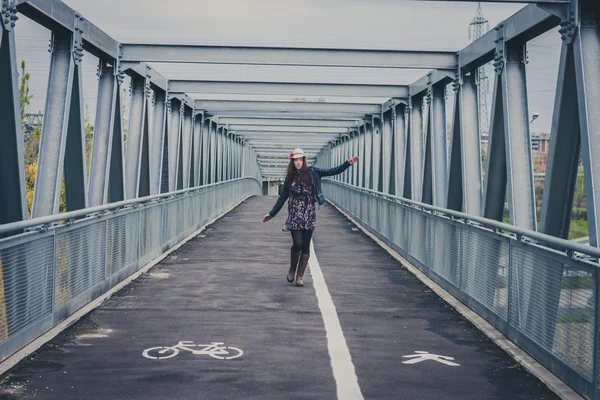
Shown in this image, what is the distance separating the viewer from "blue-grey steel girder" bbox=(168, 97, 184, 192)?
24141 millimetres

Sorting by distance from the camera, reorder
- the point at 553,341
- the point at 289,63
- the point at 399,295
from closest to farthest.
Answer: the point at 553,341
the point at 399,295
the point at 289,63

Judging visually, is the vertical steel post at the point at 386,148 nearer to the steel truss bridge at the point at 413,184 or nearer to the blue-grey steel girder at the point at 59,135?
the steel truss bridge at the point at 413,184

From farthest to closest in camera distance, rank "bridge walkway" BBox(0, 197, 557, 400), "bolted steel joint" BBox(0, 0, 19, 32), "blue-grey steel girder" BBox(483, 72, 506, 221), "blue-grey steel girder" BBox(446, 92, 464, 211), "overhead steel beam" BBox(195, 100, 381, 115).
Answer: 1. "overhead steel beam" BBox(195, 100, 381, 115)
2. "blue-grey steel girder" BBox(446, 92, 464, 211)
3. "blue-grey steel girder" BBox(483, 72, 506, 221)
4. "bolted steel joint" BBox(0, 0, 19, 32)
5. "bridge walkway" BBox(0, 197, 557, 400)

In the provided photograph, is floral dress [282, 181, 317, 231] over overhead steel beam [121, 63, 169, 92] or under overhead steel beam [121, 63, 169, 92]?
under

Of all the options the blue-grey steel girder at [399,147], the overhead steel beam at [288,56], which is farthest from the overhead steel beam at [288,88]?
the overhead steel beam at [288,56]

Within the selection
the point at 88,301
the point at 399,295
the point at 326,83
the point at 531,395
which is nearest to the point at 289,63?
the point at 326,83

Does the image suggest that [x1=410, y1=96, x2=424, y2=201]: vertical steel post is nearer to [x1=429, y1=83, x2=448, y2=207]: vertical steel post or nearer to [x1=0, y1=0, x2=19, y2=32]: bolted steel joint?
[x1=429, y1=83, x2=448, y2=207]: vertical steel post

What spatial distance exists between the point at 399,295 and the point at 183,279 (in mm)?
2914

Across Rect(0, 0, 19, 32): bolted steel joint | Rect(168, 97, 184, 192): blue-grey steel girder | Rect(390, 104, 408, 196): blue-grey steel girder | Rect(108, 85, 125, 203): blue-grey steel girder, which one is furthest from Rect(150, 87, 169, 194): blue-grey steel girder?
Rect(0, 0, 19, 32): bolted steel joint

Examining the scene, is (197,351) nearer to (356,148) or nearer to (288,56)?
(288,56)

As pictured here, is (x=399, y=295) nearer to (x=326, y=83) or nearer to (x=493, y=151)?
(x=493, y=151)

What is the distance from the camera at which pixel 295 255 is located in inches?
477

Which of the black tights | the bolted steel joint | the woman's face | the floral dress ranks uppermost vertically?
the bolted steel joint

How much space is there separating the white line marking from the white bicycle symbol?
30.8 inches
